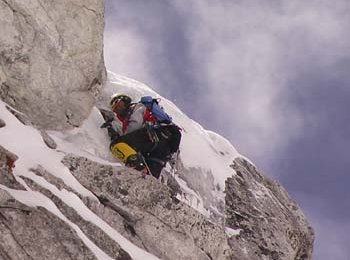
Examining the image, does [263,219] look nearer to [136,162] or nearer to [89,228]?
[136,162]

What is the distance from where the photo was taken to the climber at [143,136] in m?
16.1

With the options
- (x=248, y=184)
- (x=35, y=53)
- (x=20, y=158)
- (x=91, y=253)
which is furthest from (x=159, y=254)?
(x=248, y=184)

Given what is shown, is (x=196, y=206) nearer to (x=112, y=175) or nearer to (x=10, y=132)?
(x=112, y=175)

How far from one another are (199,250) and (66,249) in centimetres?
461

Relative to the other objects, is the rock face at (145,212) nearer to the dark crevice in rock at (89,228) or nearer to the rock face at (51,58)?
the dark crevice in rock at (89,228)

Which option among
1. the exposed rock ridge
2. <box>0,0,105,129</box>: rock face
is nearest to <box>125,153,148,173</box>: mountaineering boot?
<box>0,0,105,129</box>: rock face

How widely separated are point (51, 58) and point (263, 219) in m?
7.98

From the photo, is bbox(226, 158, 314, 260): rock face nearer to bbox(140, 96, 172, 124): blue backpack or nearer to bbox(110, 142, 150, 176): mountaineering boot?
bbox(110, 142, 150, 176): mountaineering boot

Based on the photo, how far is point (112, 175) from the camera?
15.2 meters

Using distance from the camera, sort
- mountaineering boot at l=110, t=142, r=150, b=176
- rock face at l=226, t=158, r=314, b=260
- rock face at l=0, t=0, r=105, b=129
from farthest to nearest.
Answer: rock face at l=226, t=158, r=314, b=260
mountaineering boot at l=110, t=142, r=150, b=176
rock face at l=0, t=0, r=105, b=129

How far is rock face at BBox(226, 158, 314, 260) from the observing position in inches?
762

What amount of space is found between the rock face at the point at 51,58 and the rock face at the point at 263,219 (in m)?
5.39

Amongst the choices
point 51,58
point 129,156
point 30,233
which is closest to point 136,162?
point 129,156

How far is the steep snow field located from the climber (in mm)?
347
